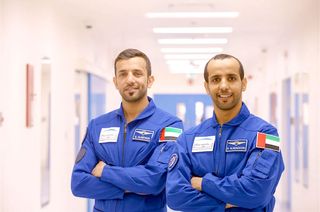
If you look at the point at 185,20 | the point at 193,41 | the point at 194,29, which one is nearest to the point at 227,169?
the point at 185,20

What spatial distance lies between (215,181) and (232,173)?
13 centimetres

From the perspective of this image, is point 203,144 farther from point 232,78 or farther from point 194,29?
point 194,29

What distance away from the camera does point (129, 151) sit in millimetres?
2594

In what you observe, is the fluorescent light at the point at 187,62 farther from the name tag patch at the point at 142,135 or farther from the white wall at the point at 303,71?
the name tag patch at the point at 142,135

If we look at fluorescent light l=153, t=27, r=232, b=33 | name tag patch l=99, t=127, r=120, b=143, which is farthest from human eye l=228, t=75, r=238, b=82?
fluorescent light l=153, t=27, r=232, b=33

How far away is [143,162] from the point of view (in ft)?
8.52

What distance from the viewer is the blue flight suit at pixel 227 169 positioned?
7.04 ft

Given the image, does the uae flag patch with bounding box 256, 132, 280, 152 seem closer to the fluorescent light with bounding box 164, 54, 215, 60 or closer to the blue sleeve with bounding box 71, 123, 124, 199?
the blue sleeve with bounding box 71, 123, 124, 199

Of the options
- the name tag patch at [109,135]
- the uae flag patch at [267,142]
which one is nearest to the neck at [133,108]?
the name tag patch at [109,135]

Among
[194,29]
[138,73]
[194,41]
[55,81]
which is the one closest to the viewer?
[138,73]

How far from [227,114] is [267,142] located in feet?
0.86

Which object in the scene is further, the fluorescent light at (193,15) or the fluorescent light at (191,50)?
the fluorescent light at (191,50)

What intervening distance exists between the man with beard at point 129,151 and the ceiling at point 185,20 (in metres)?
3.25

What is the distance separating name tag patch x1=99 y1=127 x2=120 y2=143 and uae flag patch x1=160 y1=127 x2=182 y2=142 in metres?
0.27
